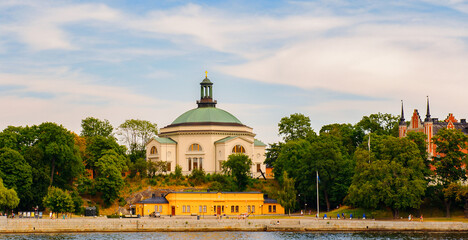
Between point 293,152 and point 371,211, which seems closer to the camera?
point 371,211

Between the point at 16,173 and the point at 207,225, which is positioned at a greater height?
the point at 16,173

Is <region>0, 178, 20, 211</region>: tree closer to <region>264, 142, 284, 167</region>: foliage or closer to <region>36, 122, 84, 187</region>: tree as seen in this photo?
<region>36, 122, 84, 187</region>: tree

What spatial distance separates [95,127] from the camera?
127 m

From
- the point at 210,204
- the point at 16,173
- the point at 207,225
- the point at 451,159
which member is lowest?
the point at 207,225

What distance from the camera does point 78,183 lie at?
10106 centimetres

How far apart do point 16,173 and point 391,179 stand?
40.4m

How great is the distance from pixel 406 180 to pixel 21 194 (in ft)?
136

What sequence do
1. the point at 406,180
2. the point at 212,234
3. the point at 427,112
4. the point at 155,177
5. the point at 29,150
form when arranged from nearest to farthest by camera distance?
the point at 212,234 → the point at 406,180 → the point at 29,150 → the point at 427,112 → the point at 155,177

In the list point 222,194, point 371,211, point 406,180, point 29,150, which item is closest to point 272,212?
point 222,194

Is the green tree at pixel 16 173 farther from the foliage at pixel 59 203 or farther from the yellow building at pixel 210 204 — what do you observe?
the yellow building at pixel 210 204

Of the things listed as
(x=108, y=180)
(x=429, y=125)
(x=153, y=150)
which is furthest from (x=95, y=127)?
(x=429, y=125)

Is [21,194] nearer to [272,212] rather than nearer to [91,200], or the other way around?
[91,200]

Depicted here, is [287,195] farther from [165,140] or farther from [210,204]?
[165,140]

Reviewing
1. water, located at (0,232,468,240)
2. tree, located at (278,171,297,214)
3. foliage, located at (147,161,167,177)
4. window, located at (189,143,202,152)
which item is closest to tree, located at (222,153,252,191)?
window, located at (189,143,202,152)
